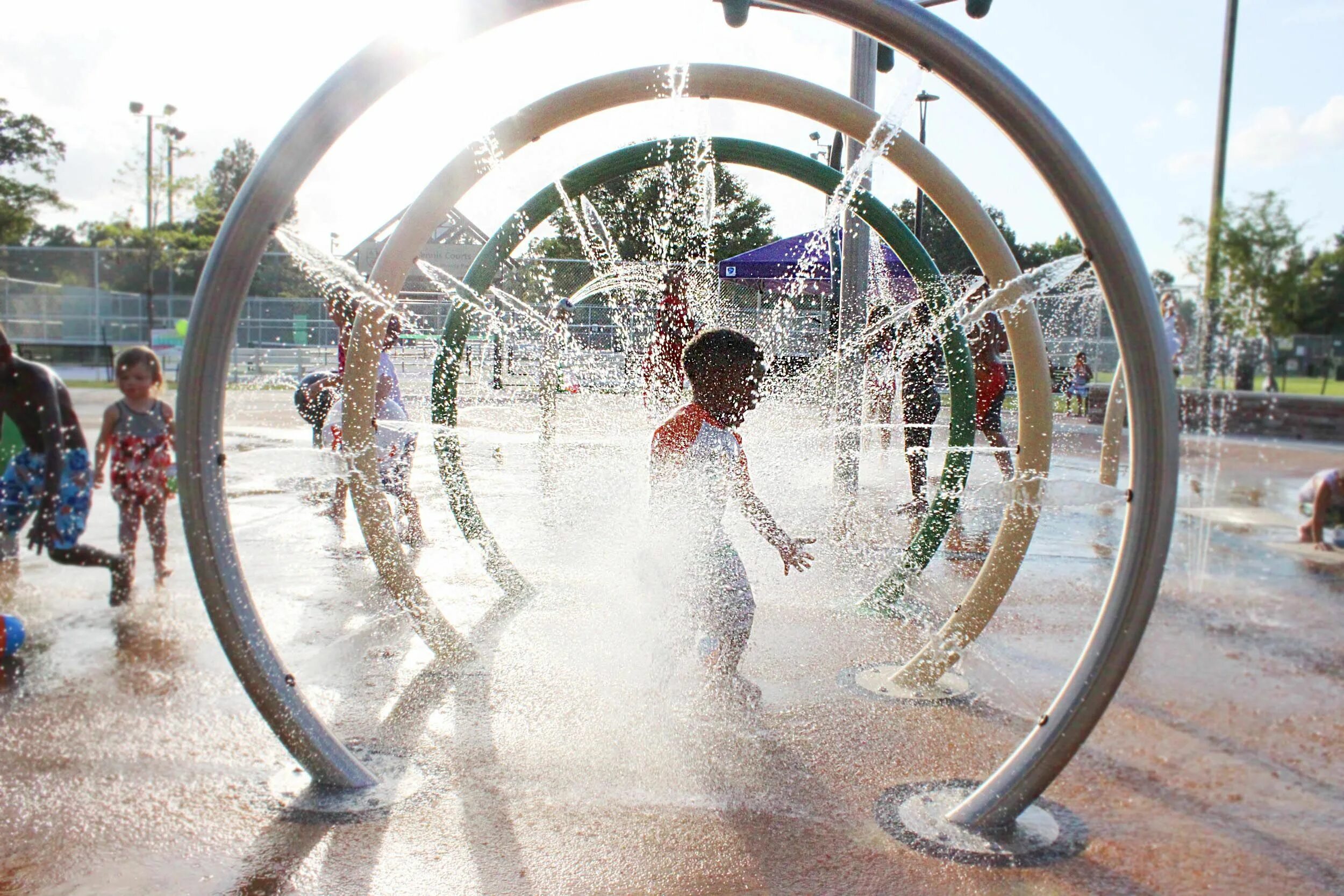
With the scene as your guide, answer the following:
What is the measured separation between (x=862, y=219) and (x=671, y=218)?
23.8ft

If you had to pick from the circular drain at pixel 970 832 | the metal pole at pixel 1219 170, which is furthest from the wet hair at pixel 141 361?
the metal pole at pixel 1219 170

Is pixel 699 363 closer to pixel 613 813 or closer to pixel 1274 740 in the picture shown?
pixel 613 813

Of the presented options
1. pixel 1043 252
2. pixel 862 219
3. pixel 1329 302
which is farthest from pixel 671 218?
pixel 1329 302

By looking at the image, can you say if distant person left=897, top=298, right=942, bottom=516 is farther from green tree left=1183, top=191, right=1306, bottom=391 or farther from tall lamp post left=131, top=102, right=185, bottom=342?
tall lamp post left=131, top=102, right=185, bottom=342

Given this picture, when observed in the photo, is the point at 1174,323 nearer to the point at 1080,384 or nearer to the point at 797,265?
the point at 797,265

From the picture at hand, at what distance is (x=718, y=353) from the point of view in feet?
11.8

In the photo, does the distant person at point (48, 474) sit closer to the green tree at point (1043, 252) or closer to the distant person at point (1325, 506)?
the distant person at point (1325, 506)

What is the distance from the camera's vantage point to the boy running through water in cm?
359

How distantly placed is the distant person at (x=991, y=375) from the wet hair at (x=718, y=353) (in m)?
3.45

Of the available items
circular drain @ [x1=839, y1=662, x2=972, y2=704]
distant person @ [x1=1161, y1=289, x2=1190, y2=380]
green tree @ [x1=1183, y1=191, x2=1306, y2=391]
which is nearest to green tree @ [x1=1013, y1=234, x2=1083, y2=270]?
green tree @ [x1=1183, y1=191, x2=1306, y2=391]

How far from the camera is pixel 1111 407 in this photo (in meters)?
7.31

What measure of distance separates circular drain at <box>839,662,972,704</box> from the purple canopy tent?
458cm

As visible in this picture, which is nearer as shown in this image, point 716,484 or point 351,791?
point 351,791

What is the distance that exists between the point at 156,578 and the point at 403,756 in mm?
2708
